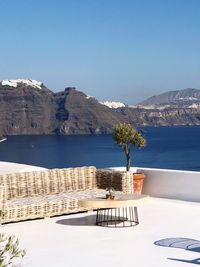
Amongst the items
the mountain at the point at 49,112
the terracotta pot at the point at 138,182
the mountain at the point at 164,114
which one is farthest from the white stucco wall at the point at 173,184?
the mountain at the point at 164,114

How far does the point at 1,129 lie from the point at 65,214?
110 metres

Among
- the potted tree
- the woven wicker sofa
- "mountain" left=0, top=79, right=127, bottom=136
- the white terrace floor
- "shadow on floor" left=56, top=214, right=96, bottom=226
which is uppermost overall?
"mountain" left=0, top=79, right=127, bottom=136

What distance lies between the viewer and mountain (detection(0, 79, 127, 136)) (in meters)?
116

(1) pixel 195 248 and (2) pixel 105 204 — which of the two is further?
(2) pixel 105 204

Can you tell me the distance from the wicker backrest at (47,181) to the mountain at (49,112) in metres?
105

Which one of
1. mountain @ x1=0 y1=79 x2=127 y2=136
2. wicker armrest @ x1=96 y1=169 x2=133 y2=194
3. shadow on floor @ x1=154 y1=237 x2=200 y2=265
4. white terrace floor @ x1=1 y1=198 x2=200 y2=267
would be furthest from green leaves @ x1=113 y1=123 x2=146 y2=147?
mountain @ x1=0 y1=79 x2=127 y2=136

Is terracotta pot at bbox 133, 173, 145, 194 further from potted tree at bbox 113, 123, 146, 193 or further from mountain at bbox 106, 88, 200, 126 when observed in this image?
mountain at bbox 106, 88, 200, 126

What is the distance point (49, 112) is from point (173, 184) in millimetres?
117833

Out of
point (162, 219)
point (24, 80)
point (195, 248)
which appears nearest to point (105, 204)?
point (162, 219)

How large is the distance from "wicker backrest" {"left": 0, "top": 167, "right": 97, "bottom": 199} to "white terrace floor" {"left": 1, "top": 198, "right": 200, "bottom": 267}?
0.76 meters

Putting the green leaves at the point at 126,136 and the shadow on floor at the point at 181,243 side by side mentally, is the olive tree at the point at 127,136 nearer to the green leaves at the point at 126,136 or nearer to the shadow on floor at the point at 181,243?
the green leaves at the point at 126,136

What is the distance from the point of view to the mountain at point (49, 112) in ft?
380

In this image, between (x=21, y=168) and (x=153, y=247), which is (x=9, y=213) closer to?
(x=153, y=247)

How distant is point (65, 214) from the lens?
6566 mm
